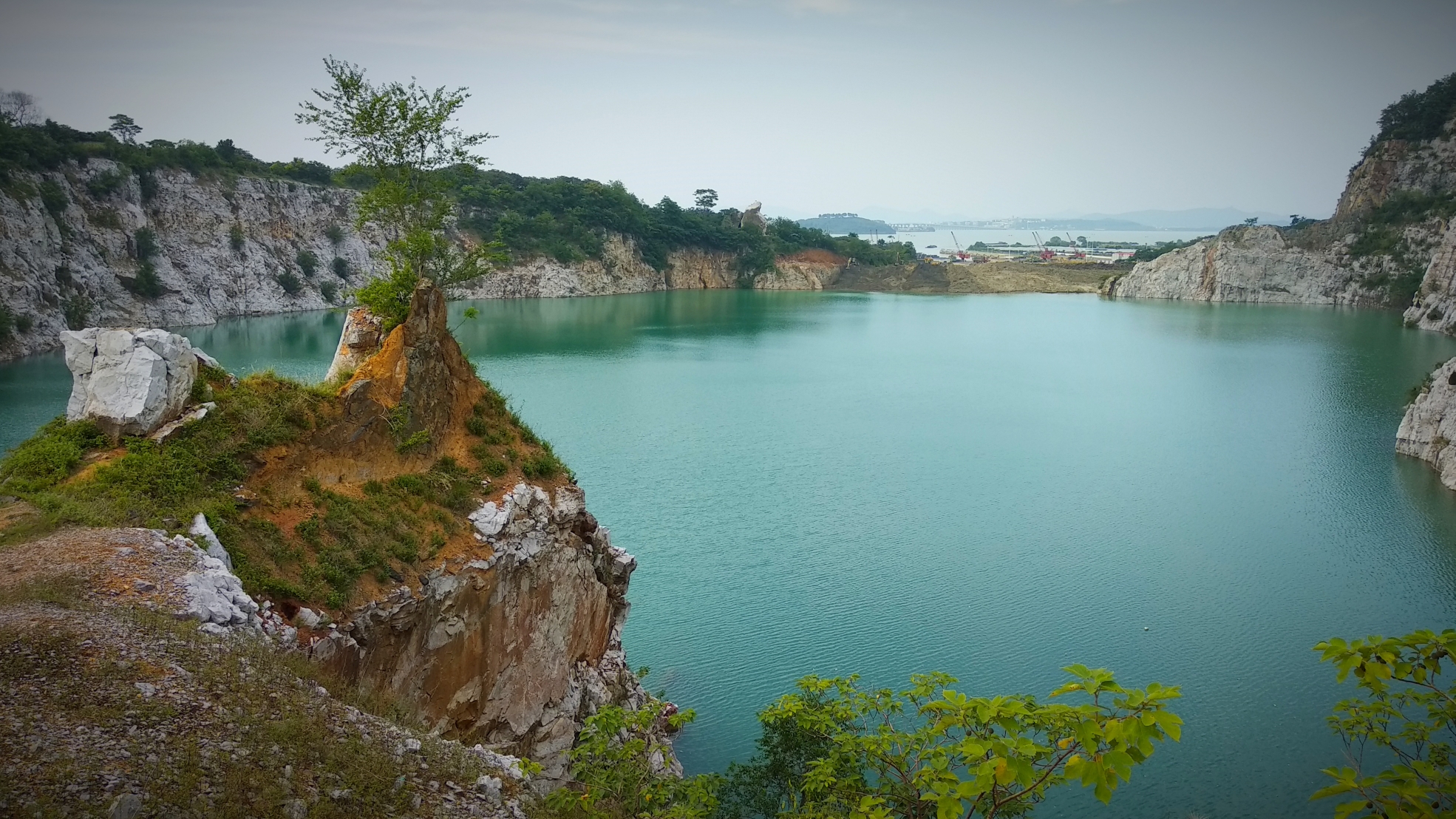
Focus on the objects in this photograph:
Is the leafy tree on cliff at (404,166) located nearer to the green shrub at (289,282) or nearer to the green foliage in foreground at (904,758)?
the green foliage in foreground at (904,758)

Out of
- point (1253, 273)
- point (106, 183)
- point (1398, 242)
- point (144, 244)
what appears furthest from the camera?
point (1253, 273)

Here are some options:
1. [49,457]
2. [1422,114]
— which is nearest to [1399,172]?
[1422,114]

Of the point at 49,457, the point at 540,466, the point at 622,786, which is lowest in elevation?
the point at 622,786

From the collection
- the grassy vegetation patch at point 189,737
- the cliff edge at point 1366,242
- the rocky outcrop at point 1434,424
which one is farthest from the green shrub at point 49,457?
the cliff edge at point 1366,242

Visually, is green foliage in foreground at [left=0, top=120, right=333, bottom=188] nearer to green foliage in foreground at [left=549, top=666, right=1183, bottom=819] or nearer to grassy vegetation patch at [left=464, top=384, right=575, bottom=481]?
grassy vegetation patch at [left=464, top=384, right=575, bottom=481]

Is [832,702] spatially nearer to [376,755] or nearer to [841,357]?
[376,755]

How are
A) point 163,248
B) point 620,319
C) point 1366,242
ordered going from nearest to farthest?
1. point 163,248
2. point 620,319
3. point 1366,242

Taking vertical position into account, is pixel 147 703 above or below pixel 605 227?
below

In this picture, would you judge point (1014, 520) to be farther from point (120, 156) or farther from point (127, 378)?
point (120, 156)
